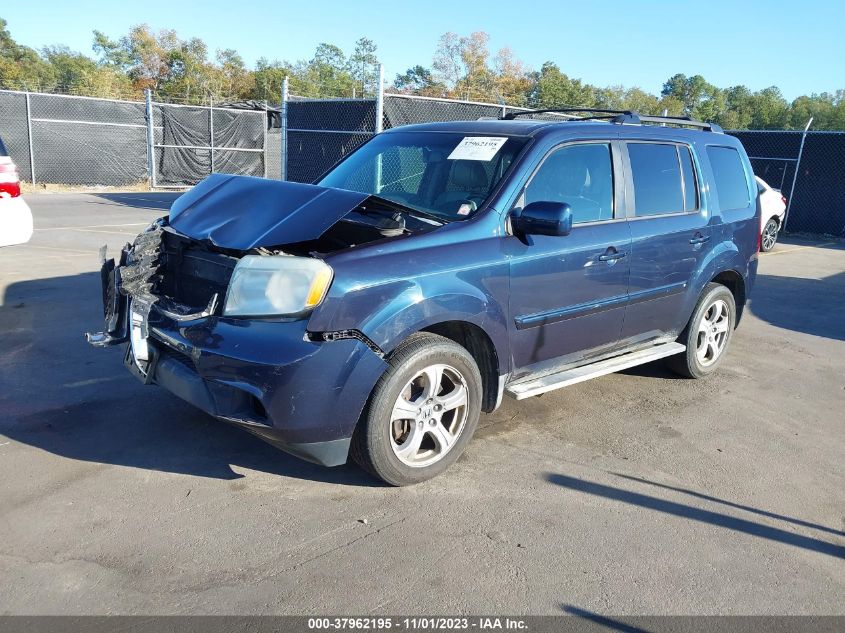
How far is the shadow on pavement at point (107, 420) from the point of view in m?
3.96

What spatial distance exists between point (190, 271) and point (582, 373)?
8.06 ft

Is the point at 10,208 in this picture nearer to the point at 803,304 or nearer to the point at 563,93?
the point at 803,304

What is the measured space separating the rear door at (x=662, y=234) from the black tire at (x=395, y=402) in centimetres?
163

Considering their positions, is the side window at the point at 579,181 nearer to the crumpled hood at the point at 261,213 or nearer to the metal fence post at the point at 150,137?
the crumpled hood at the point at 261,213

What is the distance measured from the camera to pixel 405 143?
4.97 meters

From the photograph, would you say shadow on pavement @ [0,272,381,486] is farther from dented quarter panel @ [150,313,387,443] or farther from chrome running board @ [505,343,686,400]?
chrome running board @ [505,343,686,400]

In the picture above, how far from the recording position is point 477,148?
4.50m

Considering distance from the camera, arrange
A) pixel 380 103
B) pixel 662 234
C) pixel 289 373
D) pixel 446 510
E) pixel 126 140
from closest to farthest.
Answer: pixel 289 373, pixel 446 510, pixel 662 234, pixel 380 103, pixel 126 140

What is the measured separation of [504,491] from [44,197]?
17514 mm

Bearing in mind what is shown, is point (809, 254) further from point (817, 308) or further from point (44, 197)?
point (44, 197)

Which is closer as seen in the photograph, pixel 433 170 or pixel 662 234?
pixel 433 170

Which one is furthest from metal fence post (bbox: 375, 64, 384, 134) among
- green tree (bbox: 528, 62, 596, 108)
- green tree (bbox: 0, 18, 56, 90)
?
green tree (bbox: 0, 18, 56, 90)

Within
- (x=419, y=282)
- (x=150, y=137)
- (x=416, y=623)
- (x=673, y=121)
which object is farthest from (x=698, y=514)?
(x=150, y=137)

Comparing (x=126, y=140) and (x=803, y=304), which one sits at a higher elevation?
(x=126, y=140)
